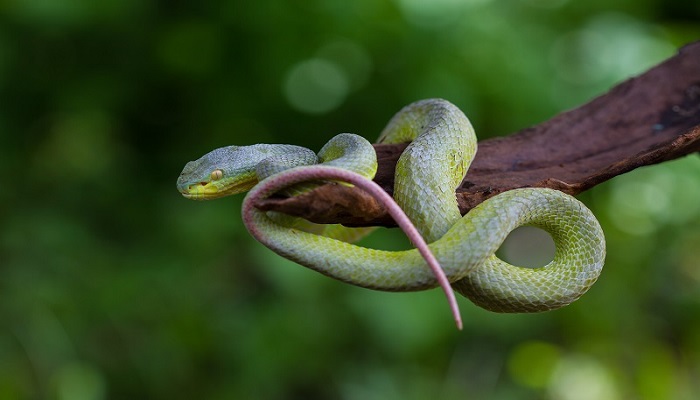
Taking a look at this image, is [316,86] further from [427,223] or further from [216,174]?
[427,223]

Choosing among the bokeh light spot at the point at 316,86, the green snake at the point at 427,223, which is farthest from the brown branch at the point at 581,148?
the bokeh light spot at the point at 316,86

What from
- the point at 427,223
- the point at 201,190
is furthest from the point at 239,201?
the point at 427,223

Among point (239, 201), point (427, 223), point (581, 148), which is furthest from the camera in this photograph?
point (239, 201)

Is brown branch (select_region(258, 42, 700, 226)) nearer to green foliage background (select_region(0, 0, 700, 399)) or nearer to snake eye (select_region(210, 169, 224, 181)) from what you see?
snake eye (select_region(210, 169, 224, 181))

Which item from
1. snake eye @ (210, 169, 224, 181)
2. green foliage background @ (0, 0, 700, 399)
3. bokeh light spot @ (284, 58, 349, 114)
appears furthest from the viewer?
bokeh light spot @ (284, 58, 349, 114)

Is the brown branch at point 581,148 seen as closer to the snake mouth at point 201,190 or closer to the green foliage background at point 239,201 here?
the snake mouth at point 201,190

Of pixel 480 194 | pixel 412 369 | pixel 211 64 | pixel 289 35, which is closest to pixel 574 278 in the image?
pixel 480 194

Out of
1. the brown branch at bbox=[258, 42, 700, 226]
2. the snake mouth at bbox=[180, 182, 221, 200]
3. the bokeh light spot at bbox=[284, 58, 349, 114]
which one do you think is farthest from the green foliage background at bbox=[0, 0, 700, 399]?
the snake mouth at bbox=[180, 182, 221, 200]
